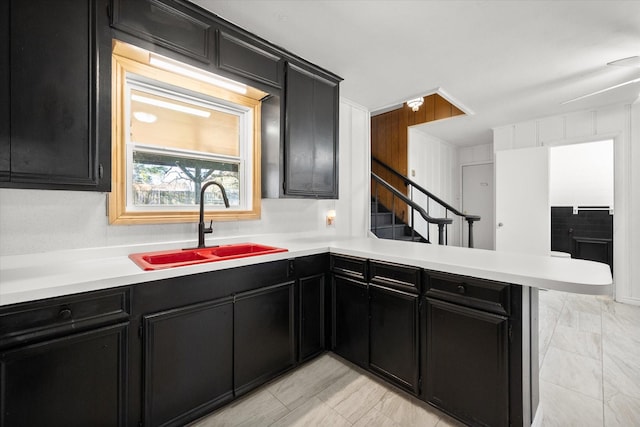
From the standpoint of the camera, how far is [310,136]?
2.51 meters

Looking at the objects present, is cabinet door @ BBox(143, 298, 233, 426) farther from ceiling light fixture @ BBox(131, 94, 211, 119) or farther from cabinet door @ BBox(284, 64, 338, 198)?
ceiling light fixture @ BBox(131, 94, 211, 119)

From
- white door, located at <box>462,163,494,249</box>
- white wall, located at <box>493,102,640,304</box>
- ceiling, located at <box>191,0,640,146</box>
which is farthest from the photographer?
white door, located at <box>462,163,494,249</box>

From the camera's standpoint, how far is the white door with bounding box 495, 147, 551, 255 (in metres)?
4.17

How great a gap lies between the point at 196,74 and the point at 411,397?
2.64 m

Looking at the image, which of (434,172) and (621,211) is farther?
(434,172)

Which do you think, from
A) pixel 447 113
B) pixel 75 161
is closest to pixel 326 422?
pixel 75 161

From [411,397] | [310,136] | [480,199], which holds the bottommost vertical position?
[411,397]

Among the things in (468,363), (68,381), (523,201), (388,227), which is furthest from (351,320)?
(523,201)

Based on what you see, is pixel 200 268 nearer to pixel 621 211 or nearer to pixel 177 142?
pixel 177 142

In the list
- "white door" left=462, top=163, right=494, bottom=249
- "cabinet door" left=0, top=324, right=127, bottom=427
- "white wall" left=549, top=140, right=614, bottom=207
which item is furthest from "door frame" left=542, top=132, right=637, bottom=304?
"cabinet door" left=0, top=324, right=127, bottom=427

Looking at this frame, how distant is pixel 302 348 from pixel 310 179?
1.42 metres

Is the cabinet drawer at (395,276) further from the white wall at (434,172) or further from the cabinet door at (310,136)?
the white wall at (434,172)

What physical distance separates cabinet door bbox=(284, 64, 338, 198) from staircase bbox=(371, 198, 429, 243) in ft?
4.98

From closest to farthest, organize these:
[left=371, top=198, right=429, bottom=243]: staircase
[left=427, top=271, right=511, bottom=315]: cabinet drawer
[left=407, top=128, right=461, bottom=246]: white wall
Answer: [left=427, top=271, right=511, bottom=315]: cabinet drawer
[left=371, top=198, right=429, bottom=243]: staircase
[left=407, top=128, right=461, bottom=246]: white wall
